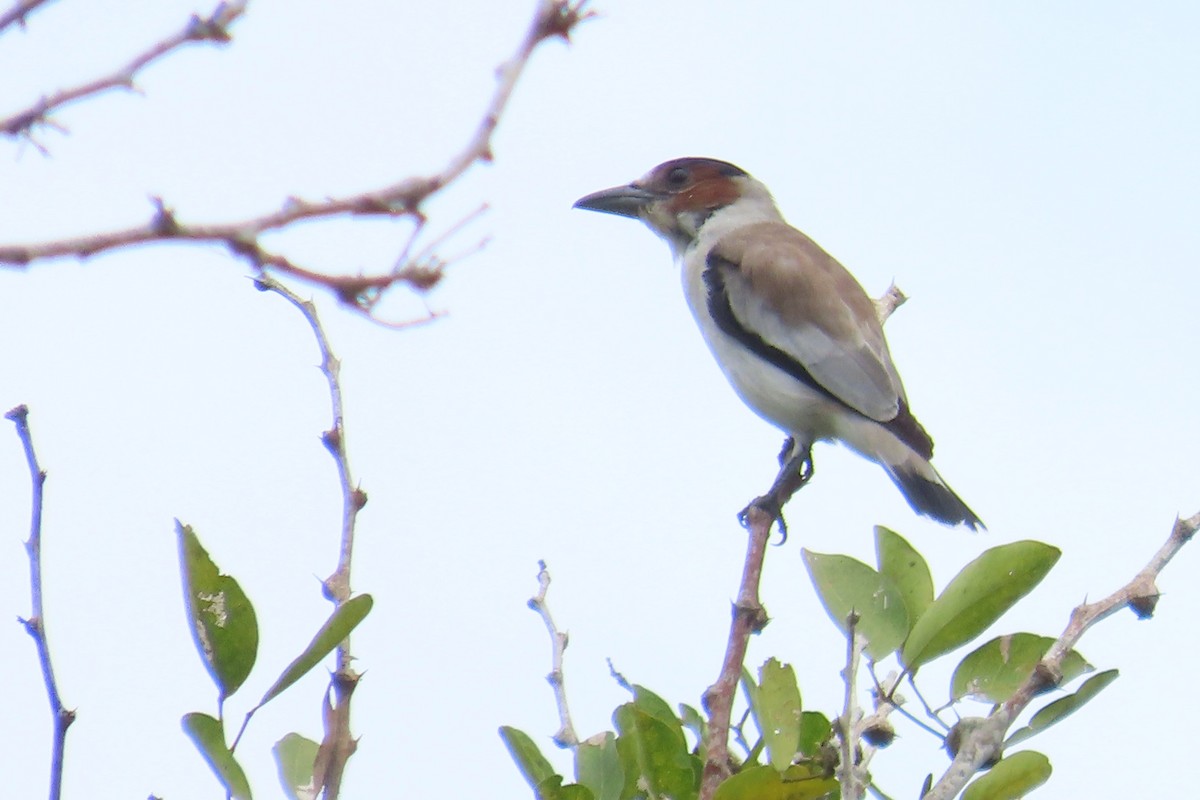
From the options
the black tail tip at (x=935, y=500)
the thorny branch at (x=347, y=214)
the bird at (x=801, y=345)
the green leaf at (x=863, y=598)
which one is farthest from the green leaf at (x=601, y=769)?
the black tail tip at (x=935, y=500)

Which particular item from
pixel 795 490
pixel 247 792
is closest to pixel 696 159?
pixel 795 490

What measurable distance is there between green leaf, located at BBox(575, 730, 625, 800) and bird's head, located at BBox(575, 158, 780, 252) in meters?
4.50

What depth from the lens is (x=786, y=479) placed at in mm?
5230

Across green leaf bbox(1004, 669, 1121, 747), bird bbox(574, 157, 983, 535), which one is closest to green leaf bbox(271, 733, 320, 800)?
green leaf bbox(1004, 669, 1121, 747)

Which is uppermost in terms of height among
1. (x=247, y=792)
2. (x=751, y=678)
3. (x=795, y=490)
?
(x=795, y=490)

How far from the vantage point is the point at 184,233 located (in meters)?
1.20

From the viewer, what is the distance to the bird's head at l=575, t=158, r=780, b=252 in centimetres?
729

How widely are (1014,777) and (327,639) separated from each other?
1.26m

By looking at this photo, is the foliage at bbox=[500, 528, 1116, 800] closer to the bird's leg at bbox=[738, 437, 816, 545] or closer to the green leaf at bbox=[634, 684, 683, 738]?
the green leaf at bbox=[634, 684, 683, 738]

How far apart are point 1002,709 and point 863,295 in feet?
13.6

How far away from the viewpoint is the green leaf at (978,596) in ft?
10.0

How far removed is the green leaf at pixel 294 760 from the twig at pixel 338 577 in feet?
1.66

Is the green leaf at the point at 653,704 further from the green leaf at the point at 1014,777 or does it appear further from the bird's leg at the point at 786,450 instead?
the bird's leg at the point at 786,450

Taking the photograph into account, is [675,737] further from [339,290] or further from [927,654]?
[339,290]
